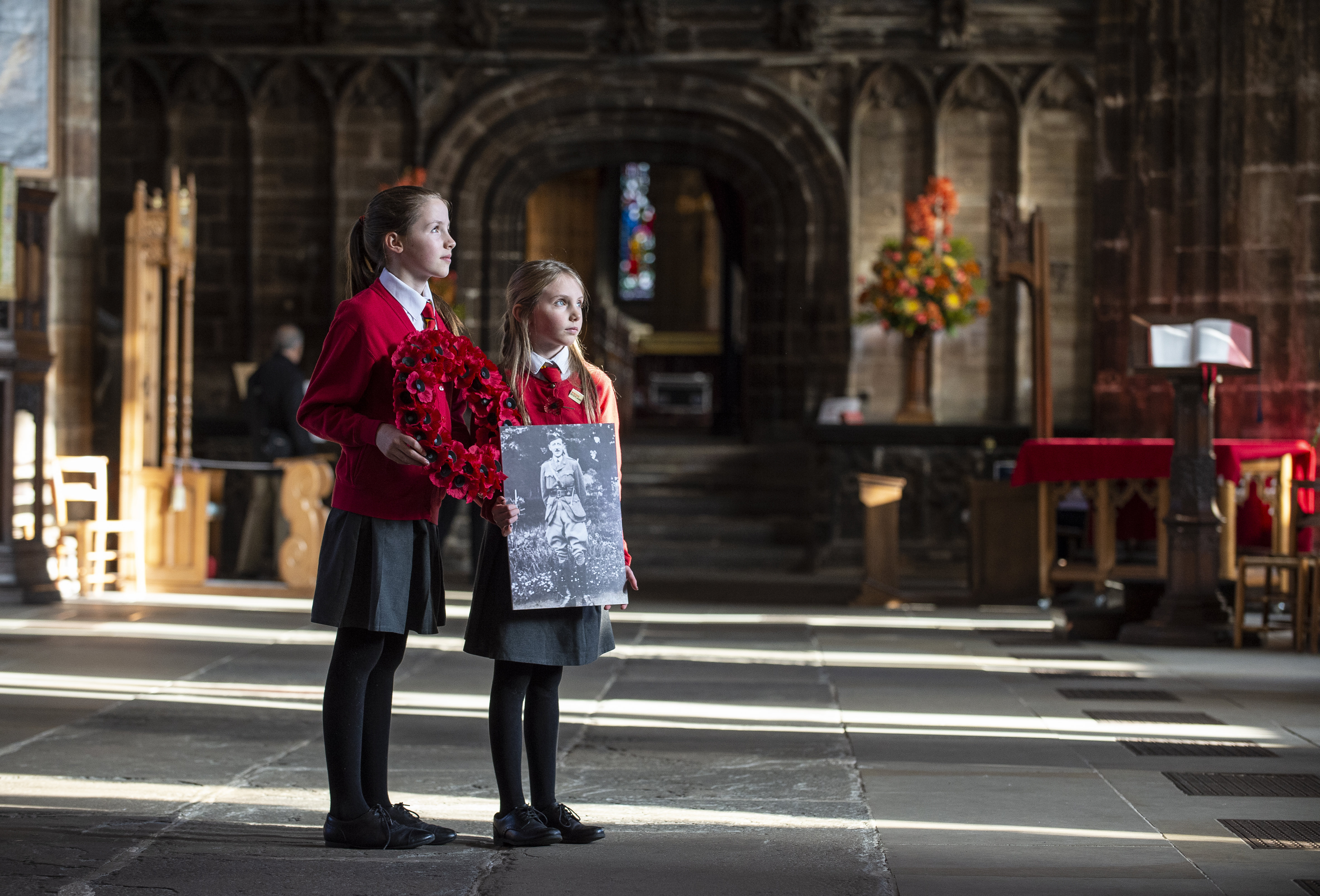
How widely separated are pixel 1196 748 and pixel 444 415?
7.75ft

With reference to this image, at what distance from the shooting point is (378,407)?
9.36ft

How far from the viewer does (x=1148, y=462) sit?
6902 millimetres

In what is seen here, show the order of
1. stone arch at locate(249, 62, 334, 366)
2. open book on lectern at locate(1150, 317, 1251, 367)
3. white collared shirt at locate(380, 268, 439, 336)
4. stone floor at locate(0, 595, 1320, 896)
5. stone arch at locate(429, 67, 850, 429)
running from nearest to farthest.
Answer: stone floor at locate(0, 595, 1320, 896) < white collared shirt at locate(380, 268, 439, 336) < open book on lectern at locate(1150, 317, 1251, 367) < stone arch at locate(429, 67, 850, 429) < stone arch at locate(249, 62, 334, 366)

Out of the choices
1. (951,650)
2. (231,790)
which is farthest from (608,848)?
(951,650)

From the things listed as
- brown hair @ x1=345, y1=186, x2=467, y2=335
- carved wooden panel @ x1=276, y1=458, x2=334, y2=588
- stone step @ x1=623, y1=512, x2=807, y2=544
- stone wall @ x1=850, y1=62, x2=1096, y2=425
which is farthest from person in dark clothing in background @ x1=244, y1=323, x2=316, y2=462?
brown hair @ x1=345, y1=186, x2=467, y2=335

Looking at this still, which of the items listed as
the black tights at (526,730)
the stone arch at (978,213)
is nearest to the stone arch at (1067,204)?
the stone arch at (978,213)

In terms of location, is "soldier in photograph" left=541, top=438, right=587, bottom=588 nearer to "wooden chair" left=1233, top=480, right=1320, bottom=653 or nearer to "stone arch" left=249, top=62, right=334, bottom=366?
"wooden chair" left=1233, top=480, right=1320, bottom=653

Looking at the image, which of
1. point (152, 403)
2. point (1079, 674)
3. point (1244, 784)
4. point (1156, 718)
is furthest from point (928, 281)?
point (1244, 784)

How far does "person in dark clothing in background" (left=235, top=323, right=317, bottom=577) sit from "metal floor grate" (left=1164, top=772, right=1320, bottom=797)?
6.05 meters

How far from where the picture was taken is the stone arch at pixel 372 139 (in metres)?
12.1

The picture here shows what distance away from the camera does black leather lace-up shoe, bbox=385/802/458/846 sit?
290 cm

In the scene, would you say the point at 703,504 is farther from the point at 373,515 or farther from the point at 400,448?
the point at 400,448

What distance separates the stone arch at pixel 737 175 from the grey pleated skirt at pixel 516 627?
9352mm

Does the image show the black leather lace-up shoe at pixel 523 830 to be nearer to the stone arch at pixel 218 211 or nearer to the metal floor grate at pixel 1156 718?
the metal floor grate at pixel 1156 718
